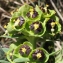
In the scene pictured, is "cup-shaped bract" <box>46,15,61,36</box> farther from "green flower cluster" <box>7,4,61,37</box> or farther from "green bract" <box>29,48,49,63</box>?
"green bract" <box>29,48,49,63</box>

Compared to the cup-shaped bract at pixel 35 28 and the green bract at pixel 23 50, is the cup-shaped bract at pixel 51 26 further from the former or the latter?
the green bract at pixel 23 50

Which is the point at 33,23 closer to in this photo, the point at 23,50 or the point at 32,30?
the point at 32,30

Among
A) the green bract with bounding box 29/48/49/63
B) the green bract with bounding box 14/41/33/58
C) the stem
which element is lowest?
the green bract with bounding box 29/48/49/63

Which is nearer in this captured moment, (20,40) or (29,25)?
(29,25)

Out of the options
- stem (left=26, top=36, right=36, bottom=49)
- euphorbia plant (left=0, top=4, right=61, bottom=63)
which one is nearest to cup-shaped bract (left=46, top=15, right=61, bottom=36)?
euphorbia plant (left=0, top=4, right=61, bottom=63)

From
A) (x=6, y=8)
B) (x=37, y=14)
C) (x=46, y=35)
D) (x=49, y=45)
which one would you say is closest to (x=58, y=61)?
(x=49, y=45)

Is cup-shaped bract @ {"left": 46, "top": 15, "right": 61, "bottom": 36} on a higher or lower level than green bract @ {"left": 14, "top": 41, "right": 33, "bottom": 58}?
higher

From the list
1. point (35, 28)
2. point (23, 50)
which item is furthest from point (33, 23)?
point (23, 50)

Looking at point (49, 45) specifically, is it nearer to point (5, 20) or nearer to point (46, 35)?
point (46, 35)

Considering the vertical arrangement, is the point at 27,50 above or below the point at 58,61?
above
